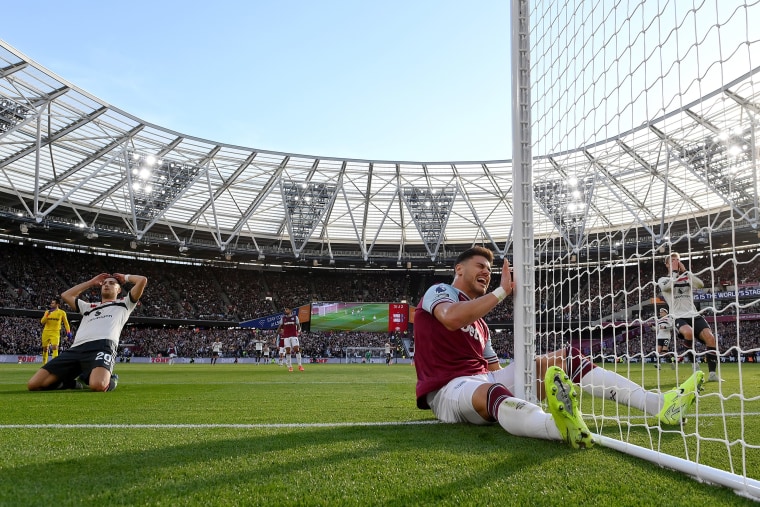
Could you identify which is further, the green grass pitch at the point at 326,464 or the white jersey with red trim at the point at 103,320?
the white jersey with red trim at the point at 103,320

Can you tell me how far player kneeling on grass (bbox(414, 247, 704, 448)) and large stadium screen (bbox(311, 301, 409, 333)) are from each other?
34.9m

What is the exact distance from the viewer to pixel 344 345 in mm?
39781

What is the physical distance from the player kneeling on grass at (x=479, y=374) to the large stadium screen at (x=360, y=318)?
34.9m

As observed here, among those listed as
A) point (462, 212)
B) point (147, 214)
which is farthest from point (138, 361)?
point (462, 212)

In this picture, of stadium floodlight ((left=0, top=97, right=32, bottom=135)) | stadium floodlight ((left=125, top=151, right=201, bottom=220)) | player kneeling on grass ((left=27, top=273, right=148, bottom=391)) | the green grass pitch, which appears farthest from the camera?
stadium floodlight ((left=125, top=151, right=201, bottom=220))

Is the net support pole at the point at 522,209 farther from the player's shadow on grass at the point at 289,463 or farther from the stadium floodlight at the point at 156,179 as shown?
the stadium floodlight at the point at 156,179

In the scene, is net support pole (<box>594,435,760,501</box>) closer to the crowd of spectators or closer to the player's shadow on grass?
the player's shadow on grass

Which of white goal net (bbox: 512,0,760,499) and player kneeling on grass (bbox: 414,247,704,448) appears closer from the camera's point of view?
white goal net (bbox: 512,0,760,499)

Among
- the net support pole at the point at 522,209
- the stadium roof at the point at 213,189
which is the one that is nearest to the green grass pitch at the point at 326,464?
the net support pole at the point at 522,209

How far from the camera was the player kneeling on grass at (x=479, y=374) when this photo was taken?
3230 mm

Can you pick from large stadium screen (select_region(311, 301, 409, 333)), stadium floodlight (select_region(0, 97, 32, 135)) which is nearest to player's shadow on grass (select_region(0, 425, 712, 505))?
stadium floodlight (select_region(0, 97, 32, 135))

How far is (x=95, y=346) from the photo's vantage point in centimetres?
711

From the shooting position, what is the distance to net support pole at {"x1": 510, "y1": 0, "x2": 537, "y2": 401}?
4.03m

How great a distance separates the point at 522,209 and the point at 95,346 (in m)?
5.83
